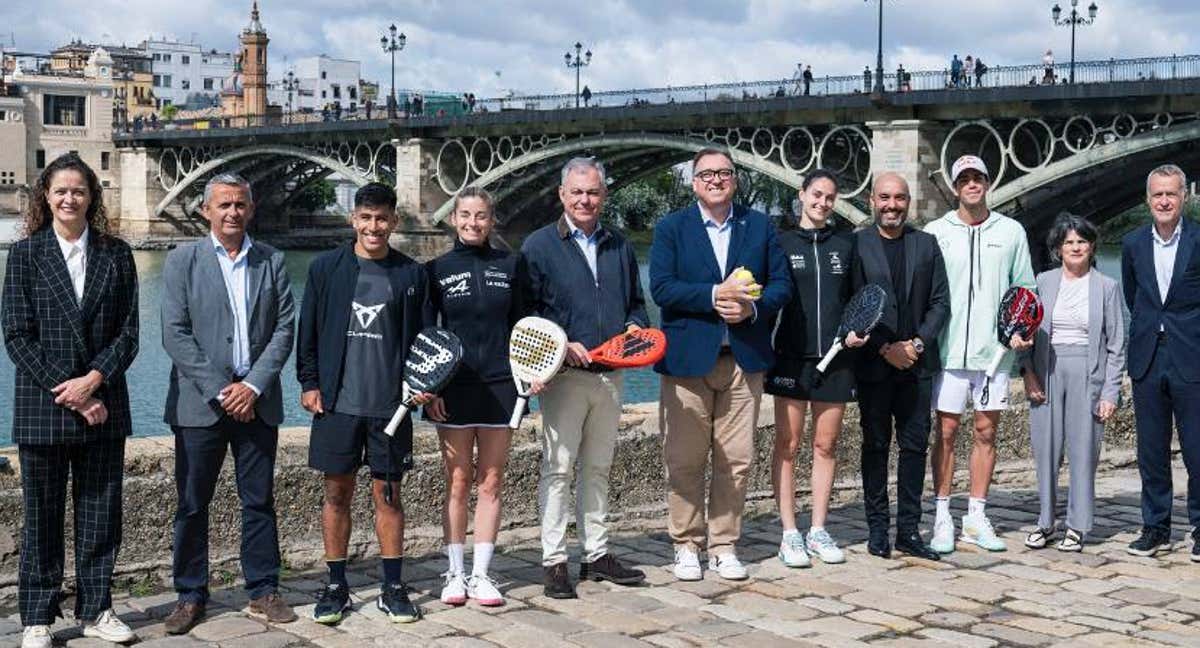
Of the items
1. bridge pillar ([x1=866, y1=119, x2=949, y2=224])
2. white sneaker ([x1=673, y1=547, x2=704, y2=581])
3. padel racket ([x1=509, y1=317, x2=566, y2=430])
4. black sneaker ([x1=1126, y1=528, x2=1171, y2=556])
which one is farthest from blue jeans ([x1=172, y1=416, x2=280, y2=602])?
bridge pillar ([x1=866, y1=119, x2=949, y2=224])

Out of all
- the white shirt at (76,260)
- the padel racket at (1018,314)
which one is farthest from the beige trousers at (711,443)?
the white shirt at (76,260)

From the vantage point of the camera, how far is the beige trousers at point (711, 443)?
254 inches

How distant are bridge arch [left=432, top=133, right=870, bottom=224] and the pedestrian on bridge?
24.0m

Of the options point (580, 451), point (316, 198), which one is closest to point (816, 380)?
point (580, 451)

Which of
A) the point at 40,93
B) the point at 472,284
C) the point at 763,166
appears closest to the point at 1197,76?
the point at 763,166

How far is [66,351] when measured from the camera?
5359mm

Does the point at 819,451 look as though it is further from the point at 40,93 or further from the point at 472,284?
the point at 40,93

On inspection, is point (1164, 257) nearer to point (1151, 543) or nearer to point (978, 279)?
point (978, 279)

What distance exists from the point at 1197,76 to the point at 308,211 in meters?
59.6

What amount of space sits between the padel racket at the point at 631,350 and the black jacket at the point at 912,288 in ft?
3.70

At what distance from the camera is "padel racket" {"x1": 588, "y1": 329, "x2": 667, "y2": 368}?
6.00m

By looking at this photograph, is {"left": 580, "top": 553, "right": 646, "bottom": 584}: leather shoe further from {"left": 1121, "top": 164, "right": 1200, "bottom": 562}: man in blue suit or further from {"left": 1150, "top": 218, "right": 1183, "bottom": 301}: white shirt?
{"left": 1150, "top": 218, "right": 1183, "bottom": 301}: white shirt

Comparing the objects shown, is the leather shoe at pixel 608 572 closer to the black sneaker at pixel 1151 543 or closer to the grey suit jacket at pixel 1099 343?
the grey suit jacket at pixel 1099 343

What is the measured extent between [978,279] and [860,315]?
2.55ft
